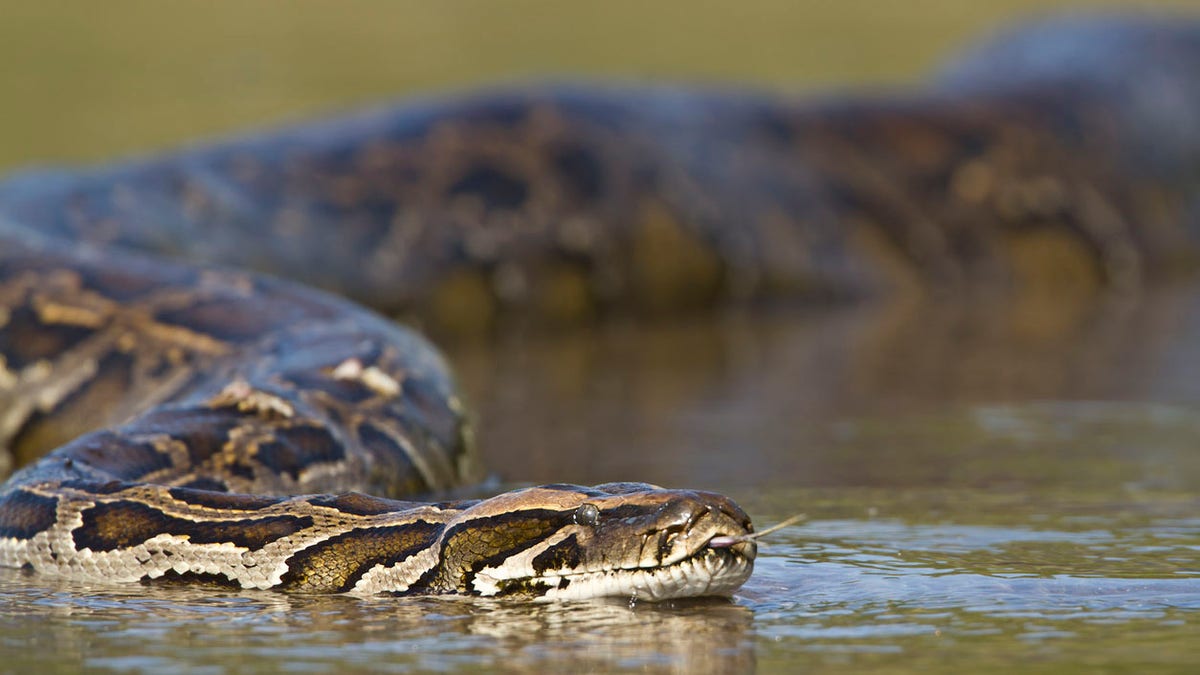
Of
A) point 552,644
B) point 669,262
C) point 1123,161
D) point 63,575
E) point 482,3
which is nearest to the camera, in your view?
point 552,644

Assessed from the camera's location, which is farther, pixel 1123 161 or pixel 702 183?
pixel 1123 161

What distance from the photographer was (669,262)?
47.2 ft

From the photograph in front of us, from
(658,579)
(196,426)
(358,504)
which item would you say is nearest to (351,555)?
(358,504)

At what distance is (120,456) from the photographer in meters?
6.04

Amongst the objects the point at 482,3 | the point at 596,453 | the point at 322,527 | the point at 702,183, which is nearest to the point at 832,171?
the point at 702,183

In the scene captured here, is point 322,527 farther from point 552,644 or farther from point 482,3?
point 482,3

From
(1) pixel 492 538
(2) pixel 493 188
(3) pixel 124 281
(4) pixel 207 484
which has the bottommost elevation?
(1) pixel 492 538

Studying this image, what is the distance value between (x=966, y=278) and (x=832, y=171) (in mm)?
1443

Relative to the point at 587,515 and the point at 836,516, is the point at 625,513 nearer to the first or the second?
the point at 587,515

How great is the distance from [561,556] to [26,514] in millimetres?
1660

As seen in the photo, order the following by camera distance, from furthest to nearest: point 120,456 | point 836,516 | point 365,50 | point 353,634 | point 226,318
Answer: point 365,50
point 226,318
point 836,516
point 120,456
point 353,634

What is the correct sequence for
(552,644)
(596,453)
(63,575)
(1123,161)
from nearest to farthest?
1. (552,644)
2. (63,575)
3. (596,453)
4. (1123,161)

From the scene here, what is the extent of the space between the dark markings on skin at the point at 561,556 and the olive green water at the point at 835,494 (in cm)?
11

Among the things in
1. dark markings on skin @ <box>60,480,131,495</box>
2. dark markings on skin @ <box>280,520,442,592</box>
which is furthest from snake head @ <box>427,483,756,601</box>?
dark markings on skin @ <box>60,480,131,495</box>
